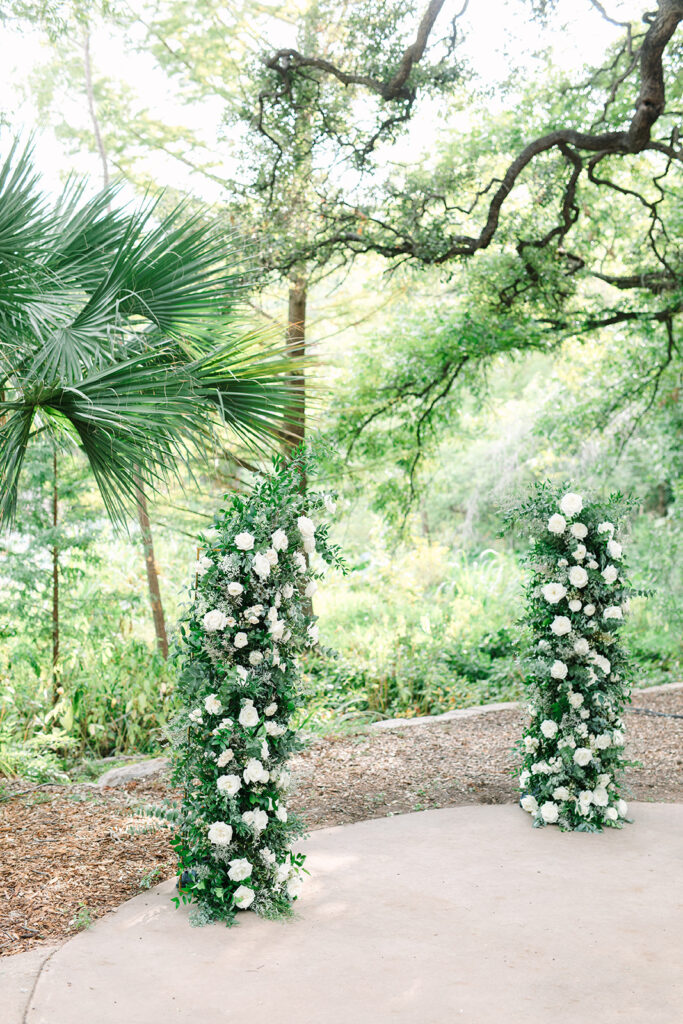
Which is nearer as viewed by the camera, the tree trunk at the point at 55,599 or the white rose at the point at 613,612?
the white rose at the point at 613,612

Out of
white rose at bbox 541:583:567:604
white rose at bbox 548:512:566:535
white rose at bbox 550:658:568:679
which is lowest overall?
white rose at bbox 550:658:568:679

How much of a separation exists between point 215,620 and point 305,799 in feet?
6.20

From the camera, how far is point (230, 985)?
8.26 feet

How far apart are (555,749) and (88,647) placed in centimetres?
458

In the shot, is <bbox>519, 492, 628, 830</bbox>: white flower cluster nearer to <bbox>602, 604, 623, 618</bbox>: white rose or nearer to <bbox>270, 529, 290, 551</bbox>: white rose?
<bbox>602, 604, 623, 618</bbox>: white rose

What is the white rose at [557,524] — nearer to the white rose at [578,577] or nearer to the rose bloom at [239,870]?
the white rose at [578,577]

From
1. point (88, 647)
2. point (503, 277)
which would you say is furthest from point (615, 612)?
point (88, 647)

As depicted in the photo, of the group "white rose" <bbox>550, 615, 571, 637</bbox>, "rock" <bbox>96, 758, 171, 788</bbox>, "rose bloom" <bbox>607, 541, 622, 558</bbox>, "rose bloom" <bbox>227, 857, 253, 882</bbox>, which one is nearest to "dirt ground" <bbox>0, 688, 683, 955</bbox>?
"rock" <bbox>96, 758, 171, 788</bbox>

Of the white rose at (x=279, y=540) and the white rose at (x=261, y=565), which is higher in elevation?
the white rose at (x=279, y=540)

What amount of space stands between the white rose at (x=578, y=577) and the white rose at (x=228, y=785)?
69.1 inches

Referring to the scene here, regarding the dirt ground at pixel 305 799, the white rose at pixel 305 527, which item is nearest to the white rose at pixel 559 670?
the dirt ground at pixel 305 799

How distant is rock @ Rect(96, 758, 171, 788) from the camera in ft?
16.7

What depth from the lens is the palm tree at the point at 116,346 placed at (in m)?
3.55

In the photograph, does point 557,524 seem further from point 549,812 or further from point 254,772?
point 254,772
